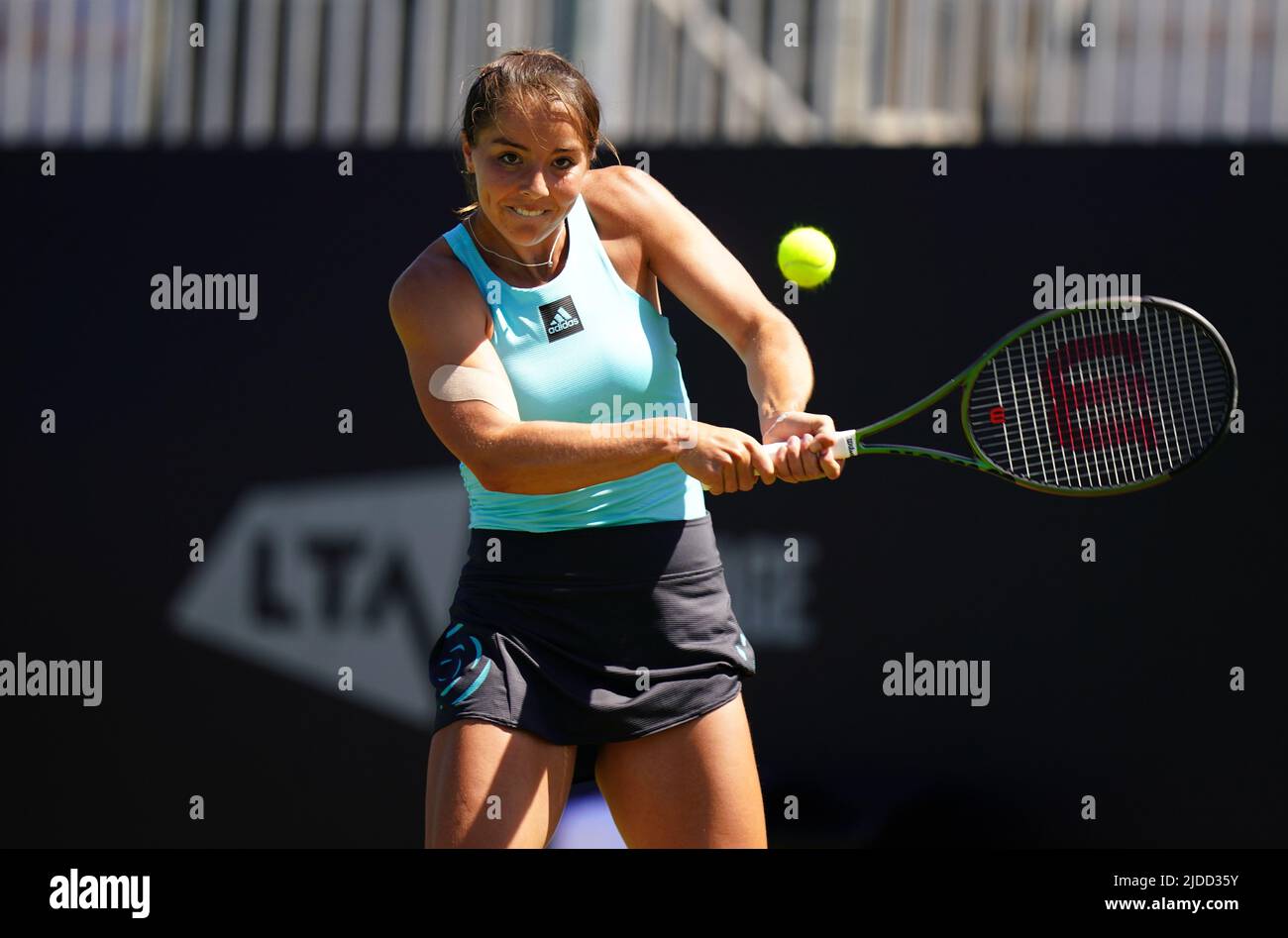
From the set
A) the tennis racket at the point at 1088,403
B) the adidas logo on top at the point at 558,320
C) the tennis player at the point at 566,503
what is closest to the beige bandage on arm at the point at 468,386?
the tennis player at the point at 566,503

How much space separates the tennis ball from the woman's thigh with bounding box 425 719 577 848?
4.51 feet

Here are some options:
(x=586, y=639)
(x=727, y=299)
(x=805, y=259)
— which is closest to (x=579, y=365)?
(x=727, y=299)

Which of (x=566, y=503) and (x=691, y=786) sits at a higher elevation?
(x=566, y=503)

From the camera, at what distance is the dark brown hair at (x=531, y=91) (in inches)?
86.7

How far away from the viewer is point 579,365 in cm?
227

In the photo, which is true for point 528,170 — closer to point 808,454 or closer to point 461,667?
point 808,454

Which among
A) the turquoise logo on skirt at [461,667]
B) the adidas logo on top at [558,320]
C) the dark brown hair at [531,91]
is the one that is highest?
the dark brown hair at [531,91]

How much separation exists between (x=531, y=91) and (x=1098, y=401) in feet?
4.39

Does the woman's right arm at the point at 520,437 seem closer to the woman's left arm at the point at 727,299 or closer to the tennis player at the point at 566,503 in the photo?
the tennis player at the point at 566,503

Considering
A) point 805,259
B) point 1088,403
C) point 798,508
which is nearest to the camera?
point 1088,403

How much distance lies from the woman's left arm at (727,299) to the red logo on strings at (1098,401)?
69 cm

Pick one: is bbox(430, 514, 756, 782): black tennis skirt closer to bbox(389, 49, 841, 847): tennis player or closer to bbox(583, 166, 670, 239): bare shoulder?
bbox(389, 49, 841, 847): tennis player

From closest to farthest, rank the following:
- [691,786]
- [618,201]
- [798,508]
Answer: [691,786], [618,201], [798,508]

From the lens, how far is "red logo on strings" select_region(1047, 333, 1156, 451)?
2859mm
